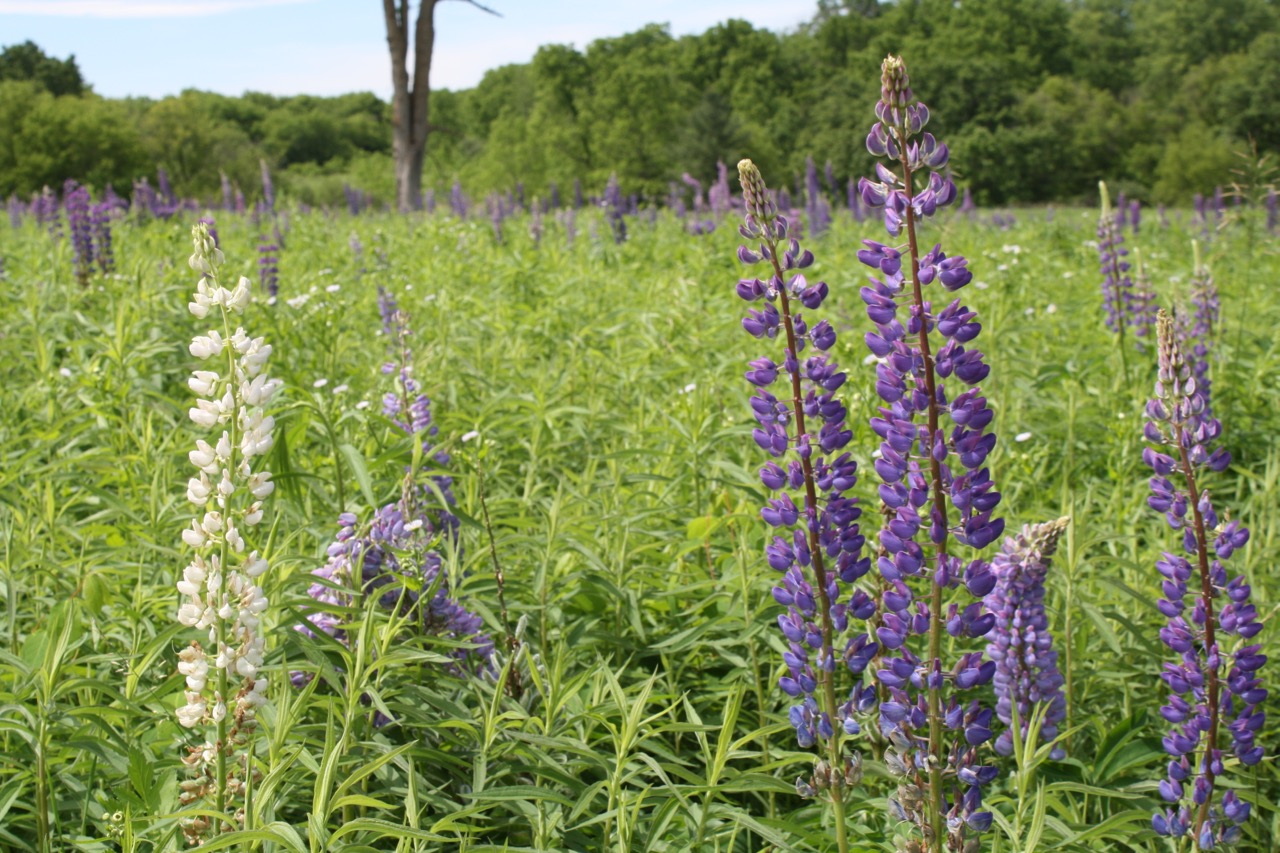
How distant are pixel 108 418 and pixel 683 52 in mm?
80812

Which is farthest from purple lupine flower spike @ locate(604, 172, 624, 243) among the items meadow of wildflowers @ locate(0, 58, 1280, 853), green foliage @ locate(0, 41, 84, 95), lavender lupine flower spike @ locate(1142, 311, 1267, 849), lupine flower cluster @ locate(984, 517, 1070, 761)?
green foliage @ locate(0, 41, 84, 95)

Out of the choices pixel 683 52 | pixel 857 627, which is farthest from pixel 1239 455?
pixel 683 52

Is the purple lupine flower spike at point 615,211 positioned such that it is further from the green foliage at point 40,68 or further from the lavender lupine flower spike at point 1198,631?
the green foliage at point 40,68

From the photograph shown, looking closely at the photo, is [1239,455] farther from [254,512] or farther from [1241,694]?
[254,512]

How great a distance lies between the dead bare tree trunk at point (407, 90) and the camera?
60.8ft

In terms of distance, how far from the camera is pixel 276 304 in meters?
6.75

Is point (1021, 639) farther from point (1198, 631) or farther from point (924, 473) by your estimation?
point (924, 473)

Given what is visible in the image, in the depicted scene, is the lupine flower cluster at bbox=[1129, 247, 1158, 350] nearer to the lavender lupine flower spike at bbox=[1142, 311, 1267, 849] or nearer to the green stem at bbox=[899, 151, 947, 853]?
the lavender lupine flower spike at bbox=[1142, 311, 1267, 849]

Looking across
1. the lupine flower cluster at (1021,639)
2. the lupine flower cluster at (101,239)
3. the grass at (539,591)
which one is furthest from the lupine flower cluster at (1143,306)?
the lupine flower cluster at (101,239)

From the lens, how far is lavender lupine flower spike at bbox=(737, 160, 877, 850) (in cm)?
194

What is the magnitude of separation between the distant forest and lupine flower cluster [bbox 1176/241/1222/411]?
16.1 m

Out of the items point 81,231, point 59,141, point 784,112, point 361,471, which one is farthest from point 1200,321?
point 784,112

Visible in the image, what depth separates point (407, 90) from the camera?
1888 centimetres

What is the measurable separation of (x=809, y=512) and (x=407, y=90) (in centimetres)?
1869
